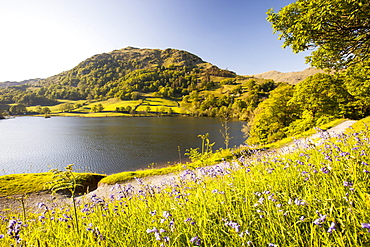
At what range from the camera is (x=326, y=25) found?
7844 millimetres

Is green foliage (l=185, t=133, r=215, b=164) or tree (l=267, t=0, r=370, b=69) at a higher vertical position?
tree (l=267, t=0, r=370, b=69)

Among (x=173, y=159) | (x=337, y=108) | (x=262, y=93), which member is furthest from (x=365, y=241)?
(x=262, y=93)

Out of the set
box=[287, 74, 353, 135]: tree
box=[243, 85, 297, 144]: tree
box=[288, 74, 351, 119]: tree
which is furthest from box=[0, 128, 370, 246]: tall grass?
box=[243, 85, 297, 144]: tree

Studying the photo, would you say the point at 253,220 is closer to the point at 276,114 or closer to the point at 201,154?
the point at 201,154

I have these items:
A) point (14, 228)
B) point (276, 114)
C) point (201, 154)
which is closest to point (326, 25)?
point (201, 154)

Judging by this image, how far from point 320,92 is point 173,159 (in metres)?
32.4

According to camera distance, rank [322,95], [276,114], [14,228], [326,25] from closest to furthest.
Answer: [14,228], [326,25], [322,95], [276,114]

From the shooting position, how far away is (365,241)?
5.71ft

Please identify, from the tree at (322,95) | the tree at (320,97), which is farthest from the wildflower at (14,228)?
the tree at (322,95)

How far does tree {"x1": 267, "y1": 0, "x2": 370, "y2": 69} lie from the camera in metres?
7.02

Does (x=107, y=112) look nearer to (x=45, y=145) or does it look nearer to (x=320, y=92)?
(x=45, y=145)

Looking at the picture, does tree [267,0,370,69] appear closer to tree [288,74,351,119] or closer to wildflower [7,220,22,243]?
wildflower [7,220,22,243]

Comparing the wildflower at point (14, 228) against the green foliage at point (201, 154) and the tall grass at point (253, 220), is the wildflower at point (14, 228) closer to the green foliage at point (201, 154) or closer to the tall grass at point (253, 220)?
the tall grass at point (253, 220)

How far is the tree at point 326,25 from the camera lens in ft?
23.0
